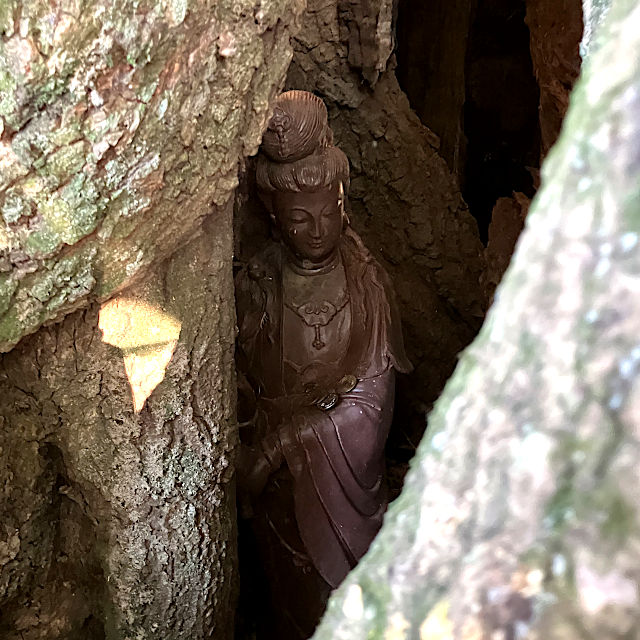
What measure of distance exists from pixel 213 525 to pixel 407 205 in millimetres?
1171

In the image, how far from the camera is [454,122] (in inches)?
96.1

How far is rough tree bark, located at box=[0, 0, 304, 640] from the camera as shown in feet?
2.35

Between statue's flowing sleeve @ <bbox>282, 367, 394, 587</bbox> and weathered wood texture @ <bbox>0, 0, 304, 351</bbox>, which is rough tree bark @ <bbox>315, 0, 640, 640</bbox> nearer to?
weathered wood texture @ <bbox>0, 0, 304, 351</bbox>

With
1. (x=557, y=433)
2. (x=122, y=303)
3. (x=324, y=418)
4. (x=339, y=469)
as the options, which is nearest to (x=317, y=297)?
(x=324, y=418)

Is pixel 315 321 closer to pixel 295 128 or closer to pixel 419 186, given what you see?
pixel 295 128

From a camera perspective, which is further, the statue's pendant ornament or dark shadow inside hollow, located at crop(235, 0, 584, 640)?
dark shadow inside hollow, located at crop(235, 0, 584, 640)

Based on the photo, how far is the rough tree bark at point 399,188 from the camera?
1.73 m

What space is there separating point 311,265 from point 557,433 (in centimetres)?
122

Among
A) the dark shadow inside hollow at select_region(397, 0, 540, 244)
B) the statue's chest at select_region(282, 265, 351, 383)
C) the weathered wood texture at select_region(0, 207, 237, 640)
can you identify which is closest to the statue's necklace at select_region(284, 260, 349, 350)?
the statue's chest at select_region(282, 265, 351, 383)

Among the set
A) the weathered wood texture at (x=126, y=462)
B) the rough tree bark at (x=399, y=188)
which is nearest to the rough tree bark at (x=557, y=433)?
the weathered wood texture at (x=126, y=462)

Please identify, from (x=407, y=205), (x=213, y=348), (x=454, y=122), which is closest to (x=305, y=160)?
(x=213, y=348)

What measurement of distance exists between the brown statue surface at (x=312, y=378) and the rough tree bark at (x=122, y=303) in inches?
11.4

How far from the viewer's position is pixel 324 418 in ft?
4.68

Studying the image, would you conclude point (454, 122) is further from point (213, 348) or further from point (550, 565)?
point (550, 565)
